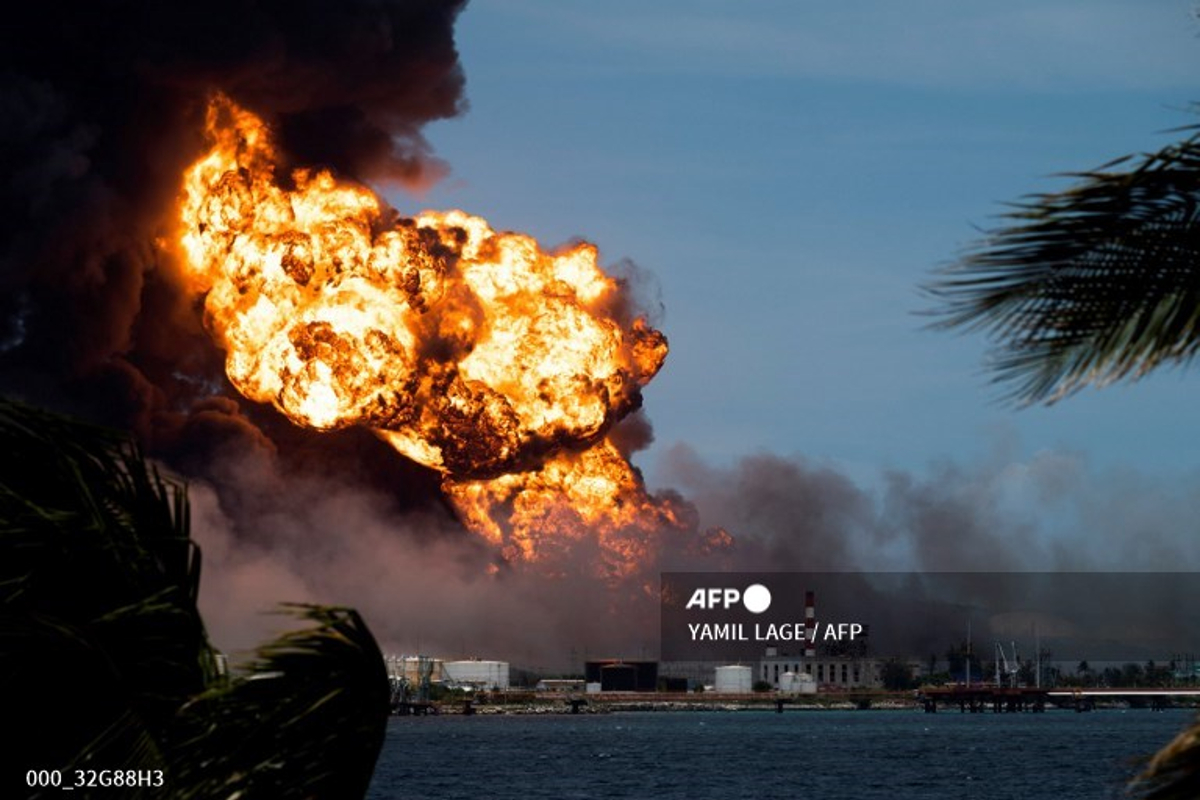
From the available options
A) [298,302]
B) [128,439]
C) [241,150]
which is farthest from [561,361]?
[128,439]

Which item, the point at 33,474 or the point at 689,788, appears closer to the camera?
the point at 33,474

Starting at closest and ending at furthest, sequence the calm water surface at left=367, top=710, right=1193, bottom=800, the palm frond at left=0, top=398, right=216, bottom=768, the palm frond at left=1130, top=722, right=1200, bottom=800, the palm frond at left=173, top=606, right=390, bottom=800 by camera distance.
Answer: the palm frond at left=1130, top=722, right=1200, bottom=800
the palm frond at left=173, top=606, right=390, bottom=800
the palm frond at left=0, top=398, right=216, bottom=768
the calm water surface at left=367, top=710, right=1193, bottom=800

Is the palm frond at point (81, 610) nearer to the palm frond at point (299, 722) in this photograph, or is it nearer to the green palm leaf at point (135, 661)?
the green palm leaf at point (135, 661)

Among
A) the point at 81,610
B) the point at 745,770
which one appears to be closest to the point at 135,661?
the point at 81,610

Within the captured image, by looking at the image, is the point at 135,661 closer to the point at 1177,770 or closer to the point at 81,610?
the point at 81,610

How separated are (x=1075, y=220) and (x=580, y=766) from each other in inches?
5825

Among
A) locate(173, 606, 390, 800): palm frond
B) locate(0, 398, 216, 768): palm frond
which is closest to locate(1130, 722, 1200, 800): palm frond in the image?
locate(173, 606, 390, 800): palm frond

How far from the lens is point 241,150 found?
152 metres

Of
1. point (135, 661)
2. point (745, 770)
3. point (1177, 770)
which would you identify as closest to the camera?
point (1177, 770)

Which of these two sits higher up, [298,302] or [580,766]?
[298,302]

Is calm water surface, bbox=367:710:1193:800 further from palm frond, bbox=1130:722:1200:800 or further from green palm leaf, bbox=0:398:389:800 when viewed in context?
palm frond, bbox=1130:722:1200:800

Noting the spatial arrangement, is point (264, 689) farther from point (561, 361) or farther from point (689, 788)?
point (561, 361)

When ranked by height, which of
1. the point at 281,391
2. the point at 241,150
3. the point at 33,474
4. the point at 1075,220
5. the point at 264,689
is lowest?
the point at 264,689

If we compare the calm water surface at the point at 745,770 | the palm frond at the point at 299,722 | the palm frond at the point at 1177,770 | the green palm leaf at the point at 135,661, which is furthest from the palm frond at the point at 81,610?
the calm water surface at the point at 745,770
